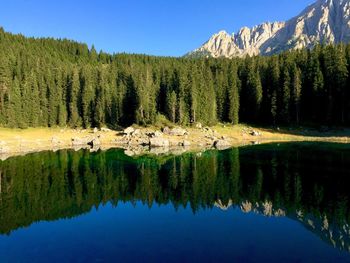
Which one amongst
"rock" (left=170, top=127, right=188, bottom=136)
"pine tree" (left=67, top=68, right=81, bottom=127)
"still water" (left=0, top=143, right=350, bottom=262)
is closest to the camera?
"still water" (left=0, top=143, right=350, bottom=262)

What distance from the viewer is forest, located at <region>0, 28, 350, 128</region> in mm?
106062

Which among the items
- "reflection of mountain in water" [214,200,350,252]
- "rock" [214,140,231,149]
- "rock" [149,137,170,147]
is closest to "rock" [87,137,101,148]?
"rock" [149,137,170,147]

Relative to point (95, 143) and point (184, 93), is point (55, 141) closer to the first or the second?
point (95, 143)

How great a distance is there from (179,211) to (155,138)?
191ft

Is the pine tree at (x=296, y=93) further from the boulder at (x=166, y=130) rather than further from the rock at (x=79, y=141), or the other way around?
the rock at (x=79, y=141)

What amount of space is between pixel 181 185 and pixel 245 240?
1949cm

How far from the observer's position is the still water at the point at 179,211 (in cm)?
2320

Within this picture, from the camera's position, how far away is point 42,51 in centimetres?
16625

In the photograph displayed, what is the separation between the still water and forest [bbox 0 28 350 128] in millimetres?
50816

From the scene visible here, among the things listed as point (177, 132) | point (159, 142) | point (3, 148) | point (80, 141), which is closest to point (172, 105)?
point (177, 132)

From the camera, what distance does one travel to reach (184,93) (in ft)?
364

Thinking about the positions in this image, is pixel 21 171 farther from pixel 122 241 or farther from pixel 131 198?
pixel 122 241

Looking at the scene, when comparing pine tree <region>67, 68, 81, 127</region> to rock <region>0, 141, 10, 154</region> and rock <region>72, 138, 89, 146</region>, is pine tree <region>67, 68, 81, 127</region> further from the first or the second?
rock <region>0, 141, 10, 154</region>

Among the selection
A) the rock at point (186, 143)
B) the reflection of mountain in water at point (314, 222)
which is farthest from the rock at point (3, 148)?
the reflection of mountain in water at point (314, 222)
